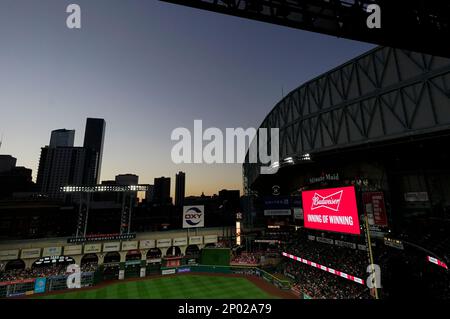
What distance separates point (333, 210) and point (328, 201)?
1567 mm

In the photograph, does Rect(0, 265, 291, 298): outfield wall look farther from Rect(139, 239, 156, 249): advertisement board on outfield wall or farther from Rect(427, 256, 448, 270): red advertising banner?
Rect(427, 256, 448, 270): red advertising banner

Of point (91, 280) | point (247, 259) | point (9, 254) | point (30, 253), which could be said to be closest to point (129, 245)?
point (91, 280)

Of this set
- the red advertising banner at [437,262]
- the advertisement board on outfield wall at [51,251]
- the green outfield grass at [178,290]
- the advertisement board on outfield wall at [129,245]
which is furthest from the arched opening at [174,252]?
the red advertising banner at [437,262]

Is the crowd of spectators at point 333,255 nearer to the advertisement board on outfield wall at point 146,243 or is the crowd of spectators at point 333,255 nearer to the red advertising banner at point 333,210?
the red advertising banner at point 333,210

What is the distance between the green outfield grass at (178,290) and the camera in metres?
35.6

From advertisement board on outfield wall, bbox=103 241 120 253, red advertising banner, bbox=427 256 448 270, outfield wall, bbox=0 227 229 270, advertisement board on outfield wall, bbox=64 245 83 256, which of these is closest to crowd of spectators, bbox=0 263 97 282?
outfield wall, bbox=0 227 229 270

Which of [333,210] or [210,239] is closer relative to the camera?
[333,210]

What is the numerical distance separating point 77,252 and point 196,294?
27.9m

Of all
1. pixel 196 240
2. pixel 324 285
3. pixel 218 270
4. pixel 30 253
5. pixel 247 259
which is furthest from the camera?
pixel 196 240

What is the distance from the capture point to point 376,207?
32219mm

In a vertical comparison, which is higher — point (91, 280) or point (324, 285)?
point (324, 285)

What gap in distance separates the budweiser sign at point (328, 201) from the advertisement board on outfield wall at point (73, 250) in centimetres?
4465

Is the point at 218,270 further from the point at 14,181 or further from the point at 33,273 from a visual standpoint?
the point at 14,181
